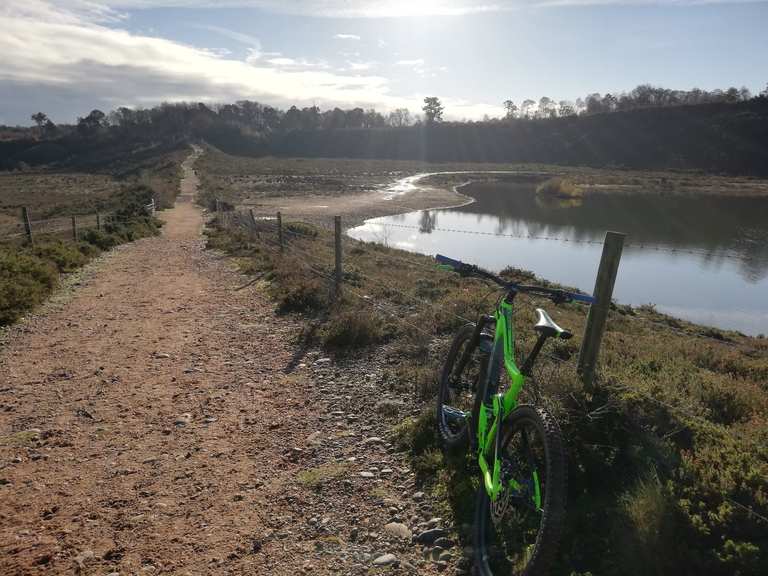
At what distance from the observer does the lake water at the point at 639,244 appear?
726 inches

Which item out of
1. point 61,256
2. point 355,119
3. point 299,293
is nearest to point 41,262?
point 61,256

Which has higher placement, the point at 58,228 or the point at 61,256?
the point at 61,256

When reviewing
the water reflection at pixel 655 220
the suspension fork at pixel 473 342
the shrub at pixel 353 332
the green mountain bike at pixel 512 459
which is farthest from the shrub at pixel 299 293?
the water reflection at pixel 655 220

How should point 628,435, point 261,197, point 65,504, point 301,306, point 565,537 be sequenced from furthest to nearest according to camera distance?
1. point 261,197
2. point 301,306
3. point 65,504
4. point 628,435
5. point 565,537

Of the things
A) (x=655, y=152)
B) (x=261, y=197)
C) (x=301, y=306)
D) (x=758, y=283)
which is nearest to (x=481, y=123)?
(x=655, y=152)

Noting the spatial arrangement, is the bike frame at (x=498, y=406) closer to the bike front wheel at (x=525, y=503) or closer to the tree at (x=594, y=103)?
the bike front wheel at (x=525, y=503)

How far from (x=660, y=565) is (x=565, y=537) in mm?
551

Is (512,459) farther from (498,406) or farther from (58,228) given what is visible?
(58,228)

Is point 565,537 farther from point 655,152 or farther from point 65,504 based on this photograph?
point 655,152

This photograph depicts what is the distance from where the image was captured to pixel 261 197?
48.5 metres

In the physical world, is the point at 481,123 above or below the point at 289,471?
above

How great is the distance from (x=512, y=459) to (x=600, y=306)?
1660 mm

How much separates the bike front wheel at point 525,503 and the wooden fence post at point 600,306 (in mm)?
1157

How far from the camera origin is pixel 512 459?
2.91 m
